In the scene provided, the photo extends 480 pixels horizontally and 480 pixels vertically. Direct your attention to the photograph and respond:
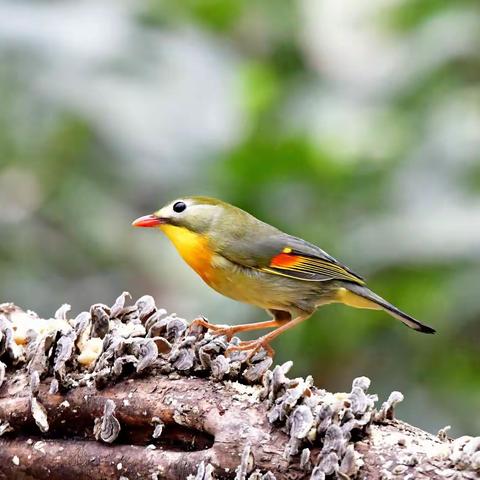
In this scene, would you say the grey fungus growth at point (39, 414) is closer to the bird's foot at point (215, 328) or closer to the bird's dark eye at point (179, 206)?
the bird's foot at point (215, 328)

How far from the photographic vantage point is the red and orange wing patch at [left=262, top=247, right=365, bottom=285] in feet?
10.5

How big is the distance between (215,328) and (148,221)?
514 millimetres

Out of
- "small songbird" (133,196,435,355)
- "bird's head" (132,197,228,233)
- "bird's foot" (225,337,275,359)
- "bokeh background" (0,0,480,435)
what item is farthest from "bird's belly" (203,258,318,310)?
"bokeh background" (0,0,480,435)

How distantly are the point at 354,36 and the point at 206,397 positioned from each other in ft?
18.2

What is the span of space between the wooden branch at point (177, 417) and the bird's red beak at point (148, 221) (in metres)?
0.50

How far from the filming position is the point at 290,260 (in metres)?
3.23

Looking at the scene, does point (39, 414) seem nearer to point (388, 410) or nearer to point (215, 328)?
point (215, 328)

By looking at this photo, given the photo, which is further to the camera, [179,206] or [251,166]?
[251,166]

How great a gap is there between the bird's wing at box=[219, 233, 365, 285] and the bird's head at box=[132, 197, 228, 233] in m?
0.13

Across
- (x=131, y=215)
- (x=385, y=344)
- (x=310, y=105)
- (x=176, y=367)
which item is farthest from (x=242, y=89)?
(x=176, y=367)

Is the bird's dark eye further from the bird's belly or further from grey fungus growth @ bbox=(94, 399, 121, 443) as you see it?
grey fungus growth @ bbox=(94, 399, 121, 443)

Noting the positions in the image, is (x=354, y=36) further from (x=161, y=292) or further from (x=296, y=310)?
(x=296, y=310)

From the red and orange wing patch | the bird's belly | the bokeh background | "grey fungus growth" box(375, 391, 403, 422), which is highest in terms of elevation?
the bokeh background

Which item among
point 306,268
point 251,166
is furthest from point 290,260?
point 251,166
